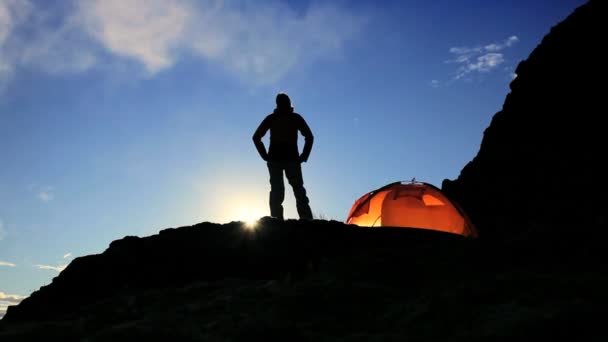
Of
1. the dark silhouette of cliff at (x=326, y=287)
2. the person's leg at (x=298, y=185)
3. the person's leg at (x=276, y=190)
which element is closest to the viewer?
the dark silhouette of cliff at (x=326, y=287)

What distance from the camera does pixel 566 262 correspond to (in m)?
6.24

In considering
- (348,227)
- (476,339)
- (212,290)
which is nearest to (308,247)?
(348,227)

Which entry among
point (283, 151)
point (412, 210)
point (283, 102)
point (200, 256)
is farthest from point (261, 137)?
point (412, 210)

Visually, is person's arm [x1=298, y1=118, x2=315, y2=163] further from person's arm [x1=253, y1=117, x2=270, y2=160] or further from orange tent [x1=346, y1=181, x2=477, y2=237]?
orange tent [x1=346, y1=181, x2=477, y2=237]

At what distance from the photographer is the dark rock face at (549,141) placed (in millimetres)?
26188

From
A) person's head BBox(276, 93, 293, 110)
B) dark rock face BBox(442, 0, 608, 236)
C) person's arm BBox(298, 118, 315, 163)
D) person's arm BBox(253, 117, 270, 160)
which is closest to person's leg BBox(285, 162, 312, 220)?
person's arm BBox(298, 118, 315, 163)

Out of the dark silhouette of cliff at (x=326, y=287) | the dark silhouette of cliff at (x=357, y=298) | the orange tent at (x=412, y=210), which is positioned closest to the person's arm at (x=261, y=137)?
the dark silhouette of cliff at (x=326, y=287)

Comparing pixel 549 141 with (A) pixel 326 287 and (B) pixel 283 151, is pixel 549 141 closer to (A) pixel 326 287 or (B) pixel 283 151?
(B) pixel 283 151

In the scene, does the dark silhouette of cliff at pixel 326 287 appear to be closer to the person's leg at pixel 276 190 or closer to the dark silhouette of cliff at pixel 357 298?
the dark silhouette of cliff at pixel 357 298

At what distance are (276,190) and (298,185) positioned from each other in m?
0.49

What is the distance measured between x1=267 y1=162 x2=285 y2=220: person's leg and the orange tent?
9.15 ft

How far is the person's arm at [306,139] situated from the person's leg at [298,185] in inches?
12.3

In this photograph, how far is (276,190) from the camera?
483 inches

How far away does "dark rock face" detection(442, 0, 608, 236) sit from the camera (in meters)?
26.2
